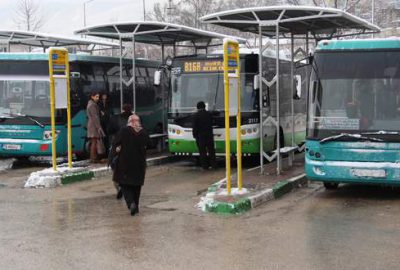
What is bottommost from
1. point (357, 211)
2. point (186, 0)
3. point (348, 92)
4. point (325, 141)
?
point (357, 211)

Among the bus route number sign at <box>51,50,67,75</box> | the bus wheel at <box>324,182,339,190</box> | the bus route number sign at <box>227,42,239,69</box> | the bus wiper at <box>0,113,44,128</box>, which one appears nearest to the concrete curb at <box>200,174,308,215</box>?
the bus wheel at <box>324,182,339,190</box>

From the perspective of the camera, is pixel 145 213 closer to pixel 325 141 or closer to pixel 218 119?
pixel 325 141

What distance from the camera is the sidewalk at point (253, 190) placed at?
31.2 feet

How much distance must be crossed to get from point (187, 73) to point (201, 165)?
93.4 inches

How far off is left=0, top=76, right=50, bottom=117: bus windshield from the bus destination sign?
3725 millimetres

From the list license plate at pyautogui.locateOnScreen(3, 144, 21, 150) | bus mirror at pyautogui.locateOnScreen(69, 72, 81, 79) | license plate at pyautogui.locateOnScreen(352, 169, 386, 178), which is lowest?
license plate at pyautogui.locateOnScreen(352, 169, 386, 178)

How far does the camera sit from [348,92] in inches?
424

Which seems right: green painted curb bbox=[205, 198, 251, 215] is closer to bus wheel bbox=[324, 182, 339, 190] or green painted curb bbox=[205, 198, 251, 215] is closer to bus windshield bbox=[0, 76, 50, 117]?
bus wheel bbox=[324, 182, 339, 190]

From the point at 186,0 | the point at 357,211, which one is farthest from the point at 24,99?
the point at 186,0

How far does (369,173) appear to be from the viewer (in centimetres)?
1027

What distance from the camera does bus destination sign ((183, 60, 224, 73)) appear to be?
15.1 metres

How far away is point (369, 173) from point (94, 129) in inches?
304


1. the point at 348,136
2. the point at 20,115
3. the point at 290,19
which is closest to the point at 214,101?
the point at 290,19

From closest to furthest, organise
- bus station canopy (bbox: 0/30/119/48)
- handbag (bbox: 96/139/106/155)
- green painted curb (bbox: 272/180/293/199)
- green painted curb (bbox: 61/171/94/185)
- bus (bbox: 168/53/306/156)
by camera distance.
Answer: green painted curb (bbox: 272/180/293/199) → green painted curb (bbox: 61/171/94/185) → bus (bbox: 168/53/306/156) → handbag (bbox: 96/139/106/155) → bus station canopy (bbox: 0/30/119/48)
